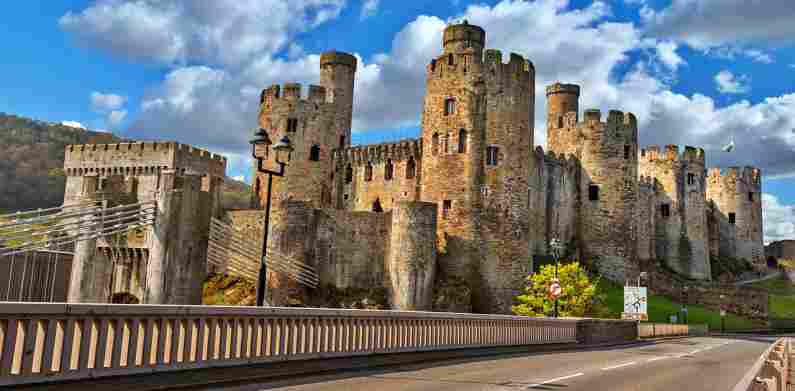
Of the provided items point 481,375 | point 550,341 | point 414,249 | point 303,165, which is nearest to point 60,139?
point 303,165

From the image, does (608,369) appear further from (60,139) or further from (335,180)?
(60,139)

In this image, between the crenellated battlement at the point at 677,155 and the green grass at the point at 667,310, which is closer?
the green grass at the point at 667,310

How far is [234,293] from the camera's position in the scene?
42.3m

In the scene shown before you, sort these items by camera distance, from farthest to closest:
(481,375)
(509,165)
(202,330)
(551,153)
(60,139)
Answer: (60,139), (551,153), (509,165), (481,375), (202,330)

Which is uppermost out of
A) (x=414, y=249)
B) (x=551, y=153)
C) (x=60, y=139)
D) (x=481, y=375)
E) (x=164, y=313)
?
(x=60, y=139)

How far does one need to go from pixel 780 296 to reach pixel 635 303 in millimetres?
35375

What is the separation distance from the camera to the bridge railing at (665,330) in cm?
3744

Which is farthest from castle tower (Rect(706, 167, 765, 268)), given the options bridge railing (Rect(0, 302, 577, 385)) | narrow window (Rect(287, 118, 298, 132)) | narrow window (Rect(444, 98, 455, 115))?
bridge railing (Rect(0, 302, 577, 385))

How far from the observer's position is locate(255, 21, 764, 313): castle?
42094 mm

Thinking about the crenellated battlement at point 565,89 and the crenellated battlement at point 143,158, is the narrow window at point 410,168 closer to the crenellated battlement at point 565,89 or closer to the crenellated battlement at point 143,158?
the crenellated battlement at point 143,158

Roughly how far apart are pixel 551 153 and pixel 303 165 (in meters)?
20.8

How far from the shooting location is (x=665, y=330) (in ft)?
134

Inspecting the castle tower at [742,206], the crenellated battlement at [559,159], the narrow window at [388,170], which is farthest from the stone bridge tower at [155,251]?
the castle tower at [742,206]

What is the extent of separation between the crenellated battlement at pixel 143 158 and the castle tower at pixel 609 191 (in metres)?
30.2
